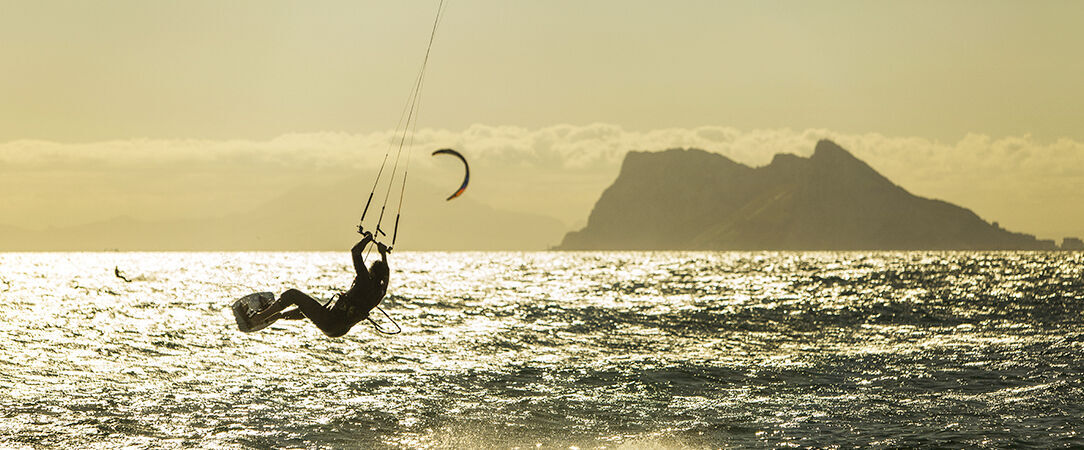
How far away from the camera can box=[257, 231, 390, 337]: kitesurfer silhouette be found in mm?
18078

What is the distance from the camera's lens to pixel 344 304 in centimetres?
1873

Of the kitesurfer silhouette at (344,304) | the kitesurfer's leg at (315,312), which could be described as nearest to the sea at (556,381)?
the kitesurfer's leg at (315,312)

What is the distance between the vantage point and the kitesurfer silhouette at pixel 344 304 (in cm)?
1808

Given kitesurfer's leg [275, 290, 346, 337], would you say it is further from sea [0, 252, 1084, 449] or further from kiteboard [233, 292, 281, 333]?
sea [0, 252, 1084, 449]

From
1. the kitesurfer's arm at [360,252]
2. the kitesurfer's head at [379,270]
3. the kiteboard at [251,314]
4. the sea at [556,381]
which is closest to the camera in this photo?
the kitesurfer's arm at [360,252]

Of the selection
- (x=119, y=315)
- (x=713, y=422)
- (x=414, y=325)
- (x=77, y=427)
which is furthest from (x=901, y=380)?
(x=119, y=315)

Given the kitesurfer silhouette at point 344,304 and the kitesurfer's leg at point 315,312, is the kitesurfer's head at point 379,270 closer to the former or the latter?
the kitesurfer silhouette at point 344,304

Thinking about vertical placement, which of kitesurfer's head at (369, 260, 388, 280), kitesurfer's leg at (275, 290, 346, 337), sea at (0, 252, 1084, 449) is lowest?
sea at (0, 252, 1084, 449)

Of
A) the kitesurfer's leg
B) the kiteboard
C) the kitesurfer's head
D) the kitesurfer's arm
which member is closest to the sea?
the kitesurfer's leg

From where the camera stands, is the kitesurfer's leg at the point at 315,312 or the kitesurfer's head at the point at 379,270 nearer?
the kitesurfer's leg at the point at 315,312

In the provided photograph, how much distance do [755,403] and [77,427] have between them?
19758 millimetres

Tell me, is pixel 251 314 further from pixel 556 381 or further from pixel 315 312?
pixel 556 381

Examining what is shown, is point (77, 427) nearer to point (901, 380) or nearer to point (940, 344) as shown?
point (901, 380)

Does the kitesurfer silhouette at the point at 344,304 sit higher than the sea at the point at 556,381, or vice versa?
the kitesurfer silhouette at the point at 344,304
